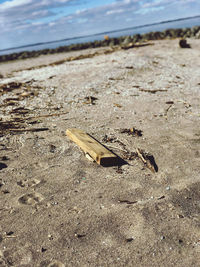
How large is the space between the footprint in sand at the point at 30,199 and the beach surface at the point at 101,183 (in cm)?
1

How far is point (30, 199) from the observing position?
2.96m

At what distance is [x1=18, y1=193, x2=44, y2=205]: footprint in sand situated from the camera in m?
2.91

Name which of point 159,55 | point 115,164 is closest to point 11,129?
point 115,164

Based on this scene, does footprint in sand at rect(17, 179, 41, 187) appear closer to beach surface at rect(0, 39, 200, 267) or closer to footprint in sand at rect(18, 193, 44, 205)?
beach surface at rect(0, 39, 200, 267)

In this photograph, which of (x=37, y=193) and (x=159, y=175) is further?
(x=159, y=175)

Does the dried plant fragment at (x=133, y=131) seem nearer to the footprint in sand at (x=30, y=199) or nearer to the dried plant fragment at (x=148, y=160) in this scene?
the dried plant fragment at (x=148, y=160)

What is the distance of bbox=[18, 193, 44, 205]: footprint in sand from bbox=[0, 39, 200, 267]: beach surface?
0.04ft

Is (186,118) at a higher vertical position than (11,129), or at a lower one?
lower

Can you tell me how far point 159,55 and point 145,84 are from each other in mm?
4159

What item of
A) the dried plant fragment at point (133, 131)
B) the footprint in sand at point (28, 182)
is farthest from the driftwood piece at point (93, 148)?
the footprint in sand at point (28, 182)

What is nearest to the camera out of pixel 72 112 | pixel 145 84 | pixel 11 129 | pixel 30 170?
pixel 30 170

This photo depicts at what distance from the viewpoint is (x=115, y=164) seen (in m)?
3.59

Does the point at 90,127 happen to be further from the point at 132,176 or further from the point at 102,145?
the point at 132,176

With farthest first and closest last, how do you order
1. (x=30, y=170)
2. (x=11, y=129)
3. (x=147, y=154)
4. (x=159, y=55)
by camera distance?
(x=159, y=55) → (x=11, y=129) → (x=147, y=154) → (x=30, y=170)
